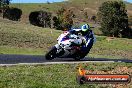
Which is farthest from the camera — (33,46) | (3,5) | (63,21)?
(3,5)

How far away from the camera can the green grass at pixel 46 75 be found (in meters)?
14.5

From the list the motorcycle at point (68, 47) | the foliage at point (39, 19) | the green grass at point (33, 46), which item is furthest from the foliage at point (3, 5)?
the motorcycle at point (68, 47)

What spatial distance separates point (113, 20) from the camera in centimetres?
13638

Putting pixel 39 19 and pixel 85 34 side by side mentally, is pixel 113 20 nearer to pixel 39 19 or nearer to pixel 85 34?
pixel 39 19

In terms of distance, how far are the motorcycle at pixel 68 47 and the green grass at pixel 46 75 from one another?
2.17m

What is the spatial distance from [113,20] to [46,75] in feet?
398

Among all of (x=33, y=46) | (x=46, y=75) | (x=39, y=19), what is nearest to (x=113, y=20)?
(x=39, y=19)

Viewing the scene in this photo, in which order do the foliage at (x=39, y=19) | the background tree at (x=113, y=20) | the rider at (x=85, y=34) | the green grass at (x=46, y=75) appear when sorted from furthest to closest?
the foliage at (x=39, y=19) → the background tree at (x=113, y=20) → the rider at (x=85, y=34) → the green grass at (x=46, y=75)

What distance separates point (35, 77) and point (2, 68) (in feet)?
8.09

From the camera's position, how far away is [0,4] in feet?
468

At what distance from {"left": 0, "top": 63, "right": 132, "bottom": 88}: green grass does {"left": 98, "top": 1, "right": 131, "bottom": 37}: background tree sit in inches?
4528

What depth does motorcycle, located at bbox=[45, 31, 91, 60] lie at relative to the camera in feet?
72.3

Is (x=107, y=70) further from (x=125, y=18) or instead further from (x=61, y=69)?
(x=125, y=18)

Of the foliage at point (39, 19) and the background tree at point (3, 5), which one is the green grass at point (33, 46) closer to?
the foliage at point (39, 19)
